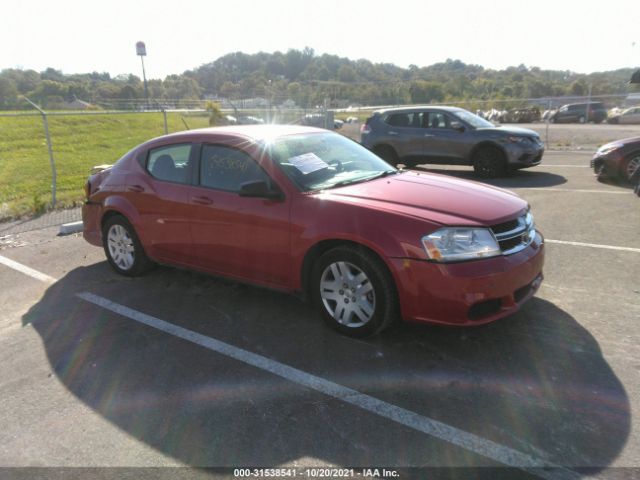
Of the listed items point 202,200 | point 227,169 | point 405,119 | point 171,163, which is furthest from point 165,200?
point 405,119

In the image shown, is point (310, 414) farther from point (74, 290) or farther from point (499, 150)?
point (499, 150)

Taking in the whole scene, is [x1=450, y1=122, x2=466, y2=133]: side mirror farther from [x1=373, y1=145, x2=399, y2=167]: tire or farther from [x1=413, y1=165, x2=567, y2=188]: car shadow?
[x1=373, y1=145, x2=399, y2=167]: tire

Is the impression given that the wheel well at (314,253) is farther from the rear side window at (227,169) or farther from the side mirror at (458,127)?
the side mirror at (458,127)

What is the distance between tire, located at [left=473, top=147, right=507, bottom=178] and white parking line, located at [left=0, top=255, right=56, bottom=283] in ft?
28.7

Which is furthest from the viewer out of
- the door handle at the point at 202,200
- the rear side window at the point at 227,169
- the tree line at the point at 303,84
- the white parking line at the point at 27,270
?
the tree line at the point at 303,84

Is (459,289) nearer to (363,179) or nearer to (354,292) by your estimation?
(354,292)

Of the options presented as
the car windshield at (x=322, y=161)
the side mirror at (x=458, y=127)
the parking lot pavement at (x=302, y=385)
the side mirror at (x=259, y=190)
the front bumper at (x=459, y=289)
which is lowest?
the parking lot pavement at (x=302, y=385)

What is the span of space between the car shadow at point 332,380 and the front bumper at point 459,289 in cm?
32

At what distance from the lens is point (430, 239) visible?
3.30 m

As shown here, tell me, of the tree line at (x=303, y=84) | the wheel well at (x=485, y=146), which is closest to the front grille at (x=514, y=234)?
the wheel well at (x=485, y=146)

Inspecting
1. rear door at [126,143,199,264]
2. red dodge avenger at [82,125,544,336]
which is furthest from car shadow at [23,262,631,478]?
rear door at [126,143,199,264]

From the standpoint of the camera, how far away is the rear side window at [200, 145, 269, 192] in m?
4.21

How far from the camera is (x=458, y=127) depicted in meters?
11.1

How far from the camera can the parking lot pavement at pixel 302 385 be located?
8.48ft
